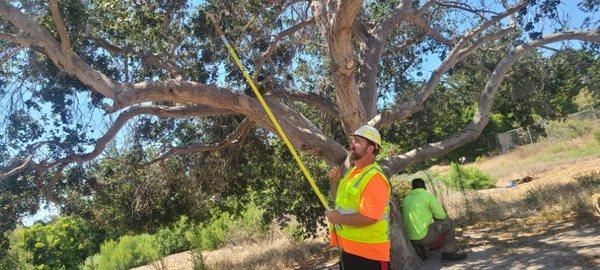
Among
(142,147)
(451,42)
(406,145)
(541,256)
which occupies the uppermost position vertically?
(451,42)

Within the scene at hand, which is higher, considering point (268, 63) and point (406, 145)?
point (268, 63)

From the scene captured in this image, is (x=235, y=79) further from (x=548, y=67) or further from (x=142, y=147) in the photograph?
(x=548, y=67)

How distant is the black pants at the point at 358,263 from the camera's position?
3.85 m

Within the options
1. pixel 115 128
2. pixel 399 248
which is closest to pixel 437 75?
pixel 399 248

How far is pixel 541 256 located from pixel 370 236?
417 cm

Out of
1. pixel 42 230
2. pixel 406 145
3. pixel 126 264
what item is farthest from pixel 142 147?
pixel 42 230

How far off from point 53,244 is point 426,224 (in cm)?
1636

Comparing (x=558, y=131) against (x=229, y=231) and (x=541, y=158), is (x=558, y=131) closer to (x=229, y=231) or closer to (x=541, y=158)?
(x=541, y=158)

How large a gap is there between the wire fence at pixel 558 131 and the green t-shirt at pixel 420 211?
67.5 ft

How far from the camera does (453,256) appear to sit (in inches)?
301

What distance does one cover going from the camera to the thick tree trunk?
24.3 feet

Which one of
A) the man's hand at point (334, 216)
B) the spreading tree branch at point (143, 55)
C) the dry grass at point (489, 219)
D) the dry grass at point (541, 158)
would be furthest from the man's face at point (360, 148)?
the dry grass at point (541, 158)

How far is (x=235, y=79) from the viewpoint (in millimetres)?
9500

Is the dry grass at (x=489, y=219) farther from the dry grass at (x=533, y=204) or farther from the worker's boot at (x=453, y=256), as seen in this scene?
the worker's boot at (x=453, y=256)
